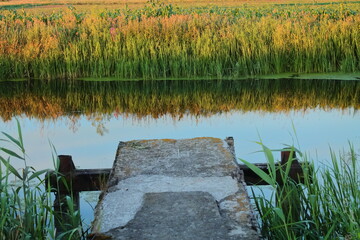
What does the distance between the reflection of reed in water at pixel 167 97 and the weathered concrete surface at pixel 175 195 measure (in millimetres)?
3359

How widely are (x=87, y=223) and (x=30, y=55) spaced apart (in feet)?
24.8

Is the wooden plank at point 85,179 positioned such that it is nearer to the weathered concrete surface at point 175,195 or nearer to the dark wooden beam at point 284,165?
the weathered concrete surface at point 175,195

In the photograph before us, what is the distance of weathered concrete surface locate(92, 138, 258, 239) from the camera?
3.65 metres

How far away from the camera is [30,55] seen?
11.8 m

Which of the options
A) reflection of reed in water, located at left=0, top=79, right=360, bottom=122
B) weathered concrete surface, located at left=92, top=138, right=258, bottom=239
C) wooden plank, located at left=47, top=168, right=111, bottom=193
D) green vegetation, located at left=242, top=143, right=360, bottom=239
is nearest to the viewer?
weathered concrete surface, located at left=92, top=138, right=258, bottom=239

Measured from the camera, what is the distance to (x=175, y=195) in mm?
4172

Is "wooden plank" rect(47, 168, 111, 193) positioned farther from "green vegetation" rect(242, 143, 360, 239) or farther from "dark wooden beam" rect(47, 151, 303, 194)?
"green vegetation" rect(242, 143, 360, 239)

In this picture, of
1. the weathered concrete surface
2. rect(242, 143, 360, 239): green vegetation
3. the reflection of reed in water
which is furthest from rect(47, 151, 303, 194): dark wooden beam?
the reflection of reed in water

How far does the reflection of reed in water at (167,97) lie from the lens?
29.4 ft

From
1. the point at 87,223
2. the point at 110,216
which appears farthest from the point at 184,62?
the point at 110,216

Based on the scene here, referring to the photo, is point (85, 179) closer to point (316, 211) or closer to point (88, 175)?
point (88, 175)

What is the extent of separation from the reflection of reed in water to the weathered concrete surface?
11.0 ft

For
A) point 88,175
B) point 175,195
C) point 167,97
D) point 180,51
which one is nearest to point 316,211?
point 175,195

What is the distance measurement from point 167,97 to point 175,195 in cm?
567
